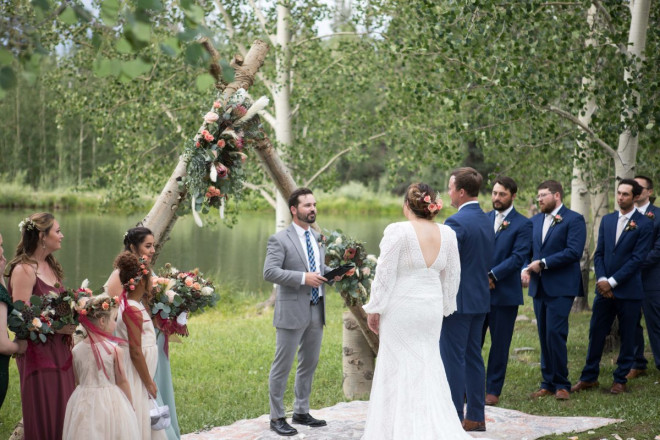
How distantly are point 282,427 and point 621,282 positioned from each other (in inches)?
142

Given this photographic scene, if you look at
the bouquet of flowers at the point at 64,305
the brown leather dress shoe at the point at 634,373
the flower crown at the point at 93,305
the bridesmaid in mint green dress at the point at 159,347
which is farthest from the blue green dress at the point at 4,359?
the brown leather dress shoe at the point at 634,373

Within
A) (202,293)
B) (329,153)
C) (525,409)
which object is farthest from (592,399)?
(329,153)

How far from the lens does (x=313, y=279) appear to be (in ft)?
20.7

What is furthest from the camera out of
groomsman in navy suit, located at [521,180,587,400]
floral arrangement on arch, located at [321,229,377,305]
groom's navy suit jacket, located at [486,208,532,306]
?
groomsman in navy suit, located at [521,180,587,400]

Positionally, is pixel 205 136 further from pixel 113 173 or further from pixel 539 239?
pixel 113 173

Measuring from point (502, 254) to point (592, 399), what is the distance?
158cm

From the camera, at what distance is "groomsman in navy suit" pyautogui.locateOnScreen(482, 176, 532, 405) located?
7410mm

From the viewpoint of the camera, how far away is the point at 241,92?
20.9 feet

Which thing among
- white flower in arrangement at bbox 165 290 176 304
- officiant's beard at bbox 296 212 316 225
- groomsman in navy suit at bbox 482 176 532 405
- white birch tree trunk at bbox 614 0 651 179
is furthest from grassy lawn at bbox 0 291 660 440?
white birch tree trunk at bbox 614 0 651 179

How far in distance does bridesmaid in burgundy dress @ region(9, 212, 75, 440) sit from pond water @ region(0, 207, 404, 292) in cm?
909

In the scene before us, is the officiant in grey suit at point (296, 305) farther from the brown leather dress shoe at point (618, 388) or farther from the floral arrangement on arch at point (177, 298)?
the brown leather dress shoe at point (618, 388)

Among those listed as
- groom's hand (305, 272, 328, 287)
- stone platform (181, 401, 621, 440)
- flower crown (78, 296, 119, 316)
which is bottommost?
stone platform (181, 401, 621, 440)

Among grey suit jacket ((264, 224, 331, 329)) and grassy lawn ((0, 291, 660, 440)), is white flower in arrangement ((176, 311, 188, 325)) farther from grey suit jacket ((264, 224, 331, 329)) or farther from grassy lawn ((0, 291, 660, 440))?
grassy lawn ((0, 291, 660, 440))

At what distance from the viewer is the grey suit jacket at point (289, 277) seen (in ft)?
20.8
